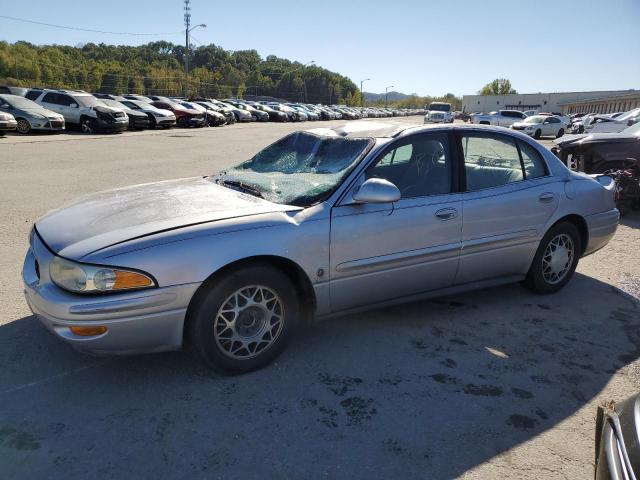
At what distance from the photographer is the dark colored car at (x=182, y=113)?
94.7ft

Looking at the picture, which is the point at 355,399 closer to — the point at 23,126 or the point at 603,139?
the point at 603,139

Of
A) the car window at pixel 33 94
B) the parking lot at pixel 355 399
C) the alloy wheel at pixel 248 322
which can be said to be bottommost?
the parking lot at pixel 355 399

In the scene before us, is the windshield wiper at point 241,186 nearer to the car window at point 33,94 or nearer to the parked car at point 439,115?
the car window at point 33,94

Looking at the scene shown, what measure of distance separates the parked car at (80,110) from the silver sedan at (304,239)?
19.4 m

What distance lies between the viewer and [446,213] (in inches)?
149

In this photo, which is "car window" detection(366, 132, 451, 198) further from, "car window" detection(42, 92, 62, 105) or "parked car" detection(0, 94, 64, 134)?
"car window" detection(42, 92, 62, 105)

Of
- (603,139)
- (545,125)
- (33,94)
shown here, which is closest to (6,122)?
(33,94)

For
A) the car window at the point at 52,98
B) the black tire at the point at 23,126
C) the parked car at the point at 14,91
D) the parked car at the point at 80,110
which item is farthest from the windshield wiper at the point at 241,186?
the parked car at the point at 14,91

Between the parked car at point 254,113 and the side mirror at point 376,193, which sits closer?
the side mirror at point 376,193

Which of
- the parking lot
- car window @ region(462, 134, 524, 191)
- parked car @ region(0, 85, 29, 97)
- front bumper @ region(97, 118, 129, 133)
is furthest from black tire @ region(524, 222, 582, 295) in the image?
parked car @ region(0, 85, 29, 97)

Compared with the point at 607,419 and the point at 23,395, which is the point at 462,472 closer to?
the point at 607,419

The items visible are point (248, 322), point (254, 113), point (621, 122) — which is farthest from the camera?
point (254, 113)

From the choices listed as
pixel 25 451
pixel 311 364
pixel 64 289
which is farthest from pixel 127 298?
pixel 311 364

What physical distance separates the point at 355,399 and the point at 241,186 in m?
1.77
